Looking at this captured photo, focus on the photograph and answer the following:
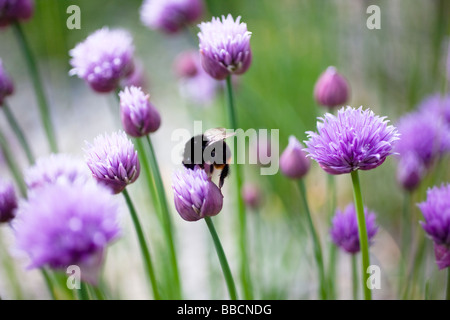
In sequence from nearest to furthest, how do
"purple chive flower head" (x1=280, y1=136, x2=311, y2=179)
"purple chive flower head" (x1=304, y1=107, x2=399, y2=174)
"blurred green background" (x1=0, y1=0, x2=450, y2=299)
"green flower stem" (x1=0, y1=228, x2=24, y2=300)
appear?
"purple chive flower head" (x1=304, y1=107, x2=399, y2=174) < "purple chive flower head" (x1=280, y1=136, x2=311, y2=179) < "green flower stem" (x1=0, y1=228, x2=24, y2=300) < "blurred green background" (x1=0, y1=0, x2=450, y2=299)

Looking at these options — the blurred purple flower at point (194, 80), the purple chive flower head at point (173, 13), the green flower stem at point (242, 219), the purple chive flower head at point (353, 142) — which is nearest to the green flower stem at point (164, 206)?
the green flower stem at point (242, 219)

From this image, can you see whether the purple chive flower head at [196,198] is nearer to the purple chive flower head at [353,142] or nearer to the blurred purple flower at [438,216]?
the purple chive flower head at [353,142]

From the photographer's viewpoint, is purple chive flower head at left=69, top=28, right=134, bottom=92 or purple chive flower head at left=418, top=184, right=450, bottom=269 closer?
purple chive flower head at left=418, top=184, right=450, bottom=269

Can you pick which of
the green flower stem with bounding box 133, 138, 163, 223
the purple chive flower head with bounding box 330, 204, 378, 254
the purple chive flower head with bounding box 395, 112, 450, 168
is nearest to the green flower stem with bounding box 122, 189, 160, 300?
the green flower stem with bounding box 133, 138, 163, 223

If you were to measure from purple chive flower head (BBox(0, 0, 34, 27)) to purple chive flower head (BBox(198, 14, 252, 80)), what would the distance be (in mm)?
376

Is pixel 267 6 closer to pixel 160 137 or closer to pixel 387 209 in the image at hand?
pixel 160 137

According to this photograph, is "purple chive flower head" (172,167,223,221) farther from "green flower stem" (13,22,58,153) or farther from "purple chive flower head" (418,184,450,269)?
"green flower stem" (13,22,58,153)

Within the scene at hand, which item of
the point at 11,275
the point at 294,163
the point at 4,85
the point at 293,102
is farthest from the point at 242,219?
the point at 293,102

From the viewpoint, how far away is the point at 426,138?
2.75ft

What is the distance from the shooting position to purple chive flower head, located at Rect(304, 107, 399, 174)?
486mm

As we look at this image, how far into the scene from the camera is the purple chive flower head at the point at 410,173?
0.79m

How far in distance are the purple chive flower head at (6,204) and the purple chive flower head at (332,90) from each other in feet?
1.71

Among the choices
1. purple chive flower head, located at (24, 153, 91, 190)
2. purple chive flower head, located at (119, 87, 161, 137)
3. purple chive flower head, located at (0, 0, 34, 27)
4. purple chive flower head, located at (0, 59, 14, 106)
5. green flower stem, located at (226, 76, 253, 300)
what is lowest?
green flower stem, located at (226, 76, 253, 300)
